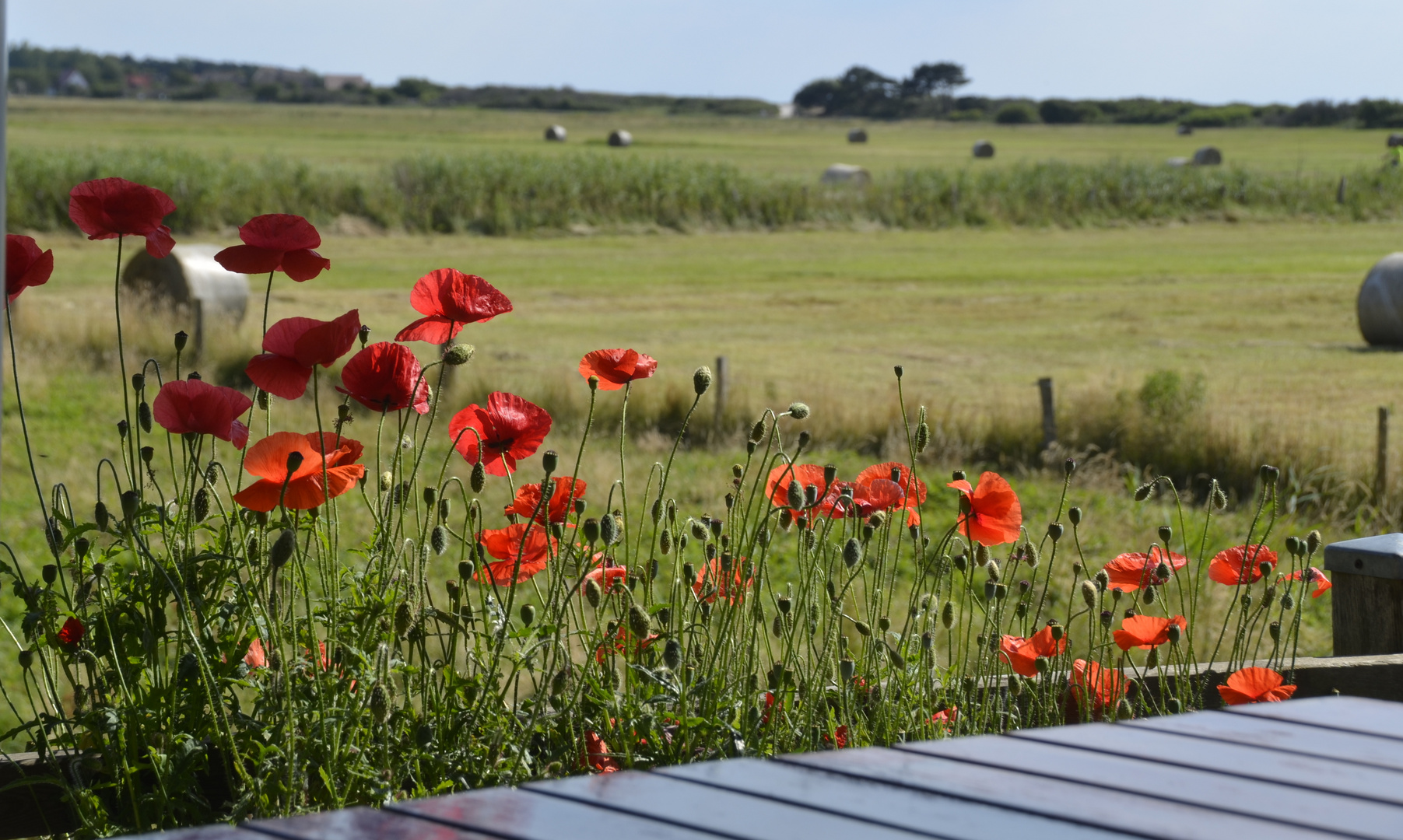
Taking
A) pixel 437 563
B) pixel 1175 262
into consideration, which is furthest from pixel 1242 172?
pixel 437 563

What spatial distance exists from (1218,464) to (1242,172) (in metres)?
28.3

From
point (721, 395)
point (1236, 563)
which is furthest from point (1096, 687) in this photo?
point (721, 395)

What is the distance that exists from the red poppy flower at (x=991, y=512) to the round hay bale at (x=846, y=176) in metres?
30.2

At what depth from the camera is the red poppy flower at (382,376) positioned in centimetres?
173

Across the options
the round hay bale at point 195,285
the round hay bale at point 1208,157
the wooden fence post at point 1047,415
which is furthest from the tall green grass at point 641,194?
the wooden fence post at point 1047,415

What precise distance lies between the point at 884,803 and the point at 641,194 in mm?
27633

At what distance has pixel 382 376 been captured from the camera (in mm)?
A: 1742

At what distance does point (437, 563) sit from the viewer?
231 inches

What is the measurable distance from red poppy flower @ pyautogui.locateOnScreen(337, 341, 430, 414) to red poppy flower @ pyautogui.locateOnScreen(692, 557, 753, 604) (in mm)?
503

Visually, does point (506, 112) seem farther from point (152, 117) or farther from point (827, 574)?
point (827, 574)

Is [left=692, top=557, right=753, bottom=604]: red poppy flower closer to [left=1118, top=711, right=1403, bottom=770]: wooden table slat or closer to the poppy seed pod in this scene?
the poppy seed pod

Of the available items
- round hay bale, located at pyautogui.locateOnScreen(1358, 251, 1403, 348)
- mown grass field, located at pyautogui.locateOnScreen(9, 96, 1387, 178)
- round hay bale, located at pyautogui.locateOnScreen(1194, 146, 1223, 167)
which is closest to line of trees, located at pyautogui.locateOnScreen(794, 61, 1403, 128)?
mown grass field, located at pyautogui.locateOnScreen(9, 96, 1387, 178)

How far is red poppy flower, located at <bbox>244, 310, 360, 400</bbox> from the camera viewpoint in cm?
173

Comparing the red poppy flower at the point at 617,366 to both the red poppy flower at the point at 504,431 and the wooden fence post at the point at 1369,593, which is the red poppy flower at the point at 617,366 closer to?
the red poppy flower at the point at 504,431
